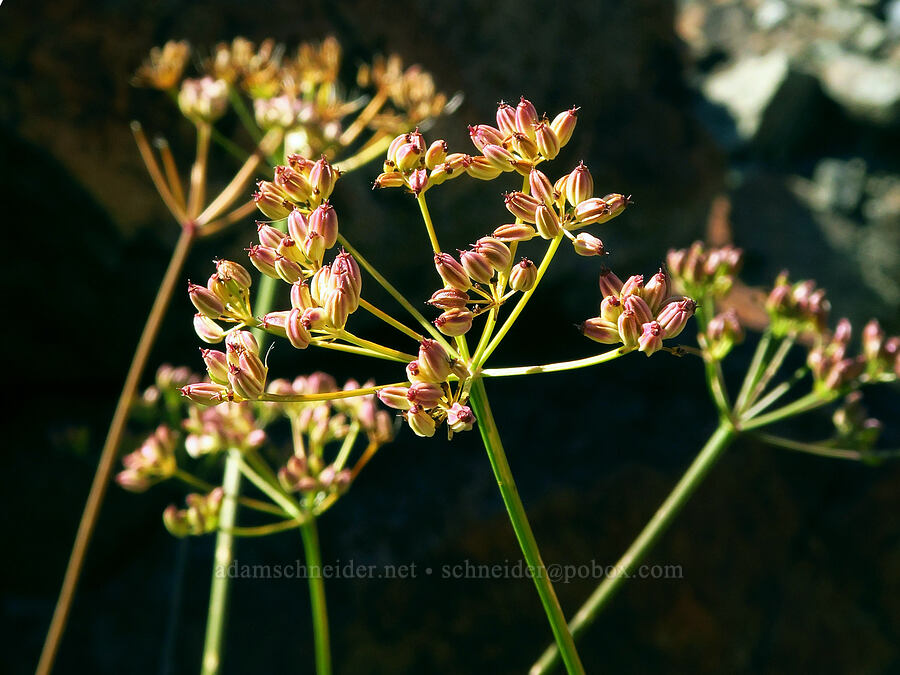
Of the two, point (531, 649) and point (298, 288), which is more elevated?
point (531, 649)

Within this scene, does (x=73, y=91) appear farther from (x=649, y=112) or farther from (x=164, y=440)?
(x=649, y=112)

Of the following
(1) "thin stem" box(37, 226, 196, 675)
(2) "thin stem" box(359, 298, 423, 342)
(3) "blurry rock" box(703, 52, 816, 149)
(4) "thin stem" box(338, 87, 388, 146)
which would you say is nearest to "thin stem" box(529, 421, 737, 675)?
(2) "thin stem" box(359, 298, 423, 342)

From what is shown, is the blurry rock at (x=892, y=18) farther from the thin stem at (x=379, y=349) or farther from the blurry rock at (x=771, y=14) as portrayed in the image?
the thin stem at (x=379, y=349)

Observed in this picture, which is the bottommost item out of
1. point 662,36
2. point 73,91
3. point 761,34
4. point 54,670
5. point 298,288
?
point 298,288

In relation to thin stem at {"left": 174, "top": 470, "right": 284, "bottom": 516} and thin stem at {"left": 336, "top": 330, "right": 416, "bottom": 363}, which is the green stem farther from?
thin stem at {"left": 336, "top": 330, "right": 416, "bottom": 363}

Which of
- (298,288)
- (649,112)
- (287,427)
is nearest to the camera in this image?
(298,288)

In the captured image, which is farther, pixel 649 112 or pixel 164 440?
pixel 649 112

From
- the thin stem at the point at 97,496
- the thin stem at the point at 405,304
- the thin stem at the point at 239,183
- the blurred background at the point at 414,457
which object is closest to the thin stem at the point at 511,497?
the thin stem at the point at 405,304

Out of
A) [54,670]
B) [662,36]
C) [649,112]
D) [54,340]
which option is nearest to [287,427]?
[54,340]
